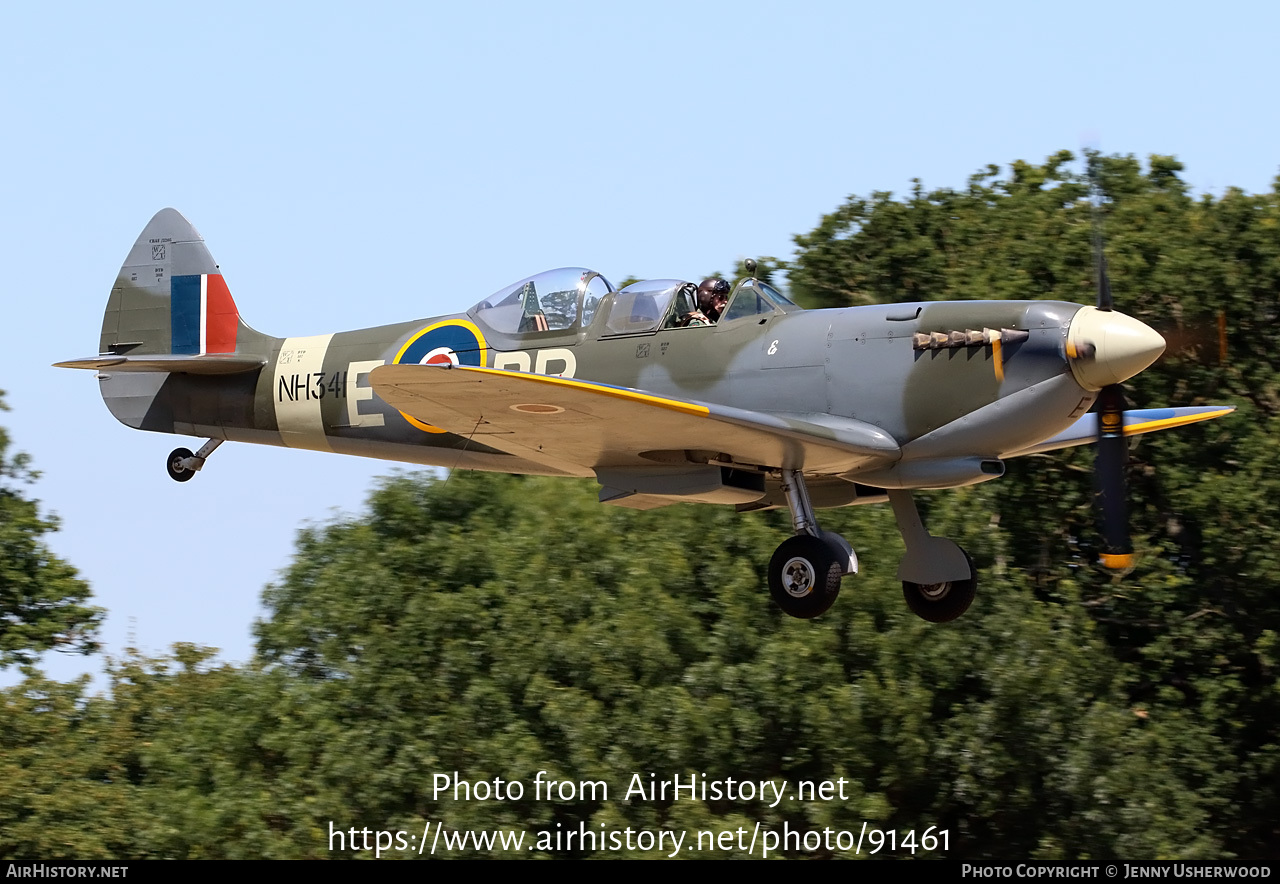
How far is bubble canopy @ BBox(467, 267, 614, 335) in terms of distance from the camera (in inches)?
486

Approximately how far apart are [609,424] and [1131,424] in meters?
4.16

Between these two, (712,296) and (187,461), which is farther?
(187,461)

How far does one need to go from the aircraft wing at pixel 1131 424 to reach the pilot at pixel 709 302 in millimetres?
2336

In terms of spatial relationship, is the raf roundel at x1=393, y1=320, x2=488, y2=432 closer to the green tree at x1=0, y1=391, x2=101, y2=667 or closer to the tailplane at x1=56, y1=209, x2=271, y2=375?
the tailplane at x1=56, y1=209, x2=271, y2=375

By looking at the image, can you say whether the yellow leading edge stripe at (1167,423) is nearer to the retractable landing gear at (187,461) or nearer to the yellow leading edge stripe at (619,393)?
the yellow leading edge stripe at (619,393)

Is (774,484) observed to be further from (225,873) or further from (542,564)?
(542,564)

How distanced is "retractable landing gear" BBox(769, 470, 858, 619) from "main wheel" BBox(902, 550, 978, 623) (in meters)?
1.26

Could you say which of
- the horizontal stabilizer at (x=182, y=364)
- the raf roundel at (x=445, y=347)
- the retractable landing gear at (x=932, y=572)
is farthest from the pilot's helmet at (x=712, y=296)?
the horizontal stabilizer at (x=182, y=364)

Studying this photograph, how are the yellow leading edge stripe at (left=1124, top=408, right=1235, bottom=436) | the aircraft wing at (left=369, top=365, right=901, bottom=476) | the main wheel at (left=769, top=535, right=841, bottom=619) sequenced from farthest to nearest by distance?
1. the yellow leading edge stripe at (left=1124, top=408, right=1235, bottom=436)
2. the main wheel at (left=769, top=535, right=841, bottom=619)
3. the aircraft wing at (left=369, top=365, right=901, bottom=476)

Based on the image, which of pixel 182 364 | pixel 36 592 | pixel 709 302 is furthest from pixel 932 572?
pixel 36 592

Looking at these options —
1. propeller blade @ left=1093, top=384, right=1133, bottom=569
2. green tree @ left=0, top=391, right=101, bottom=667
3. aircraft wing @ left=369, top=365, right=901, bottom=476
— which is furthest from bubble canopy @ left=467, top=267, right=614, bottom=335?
green tree @ left=0, top=391, right=101, bottom=667

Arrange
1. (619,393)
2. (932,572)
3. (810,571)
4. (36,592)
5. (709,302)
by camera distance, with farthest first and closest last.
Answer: (36,592) < (932,572) < (709,302) < (810,571) < (619,393)

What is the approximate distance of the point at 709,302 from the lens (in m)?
12.0

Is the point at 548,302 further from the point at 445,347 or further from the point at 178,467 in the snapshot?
the point at 178,467
